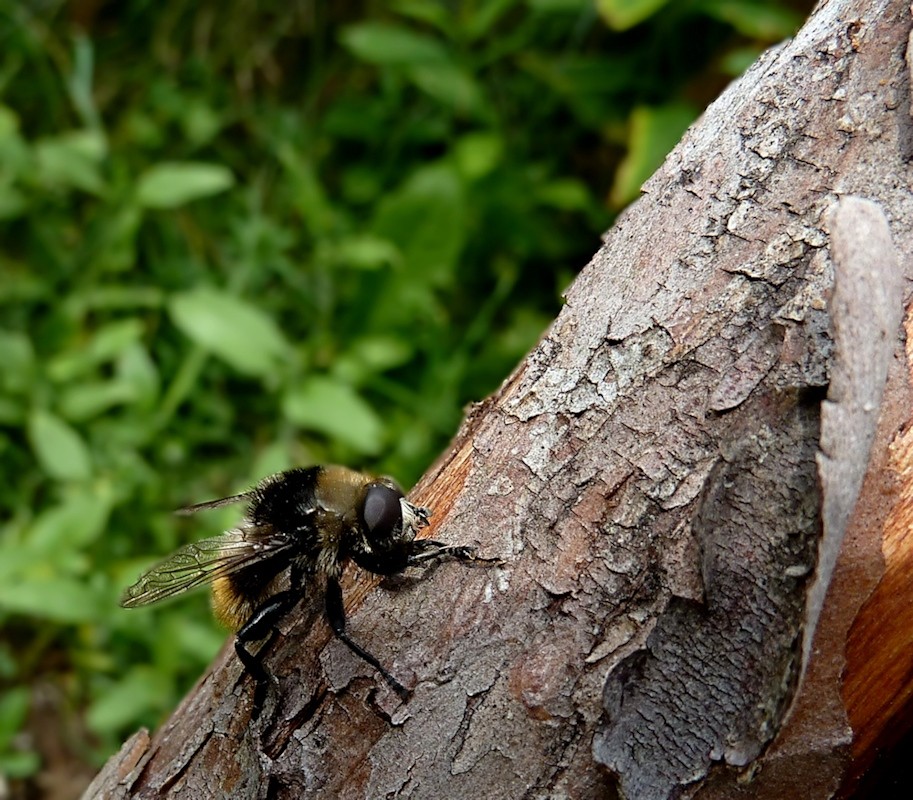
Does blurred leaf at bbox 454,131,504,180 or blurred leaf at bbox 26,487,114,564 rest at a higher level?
blurred leaf at bbox 454,131,504,180

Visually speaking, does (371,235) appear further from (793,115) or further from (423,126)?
(793,115)

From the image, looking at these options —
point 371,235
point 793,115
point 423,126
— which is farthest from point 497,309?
point 793,115

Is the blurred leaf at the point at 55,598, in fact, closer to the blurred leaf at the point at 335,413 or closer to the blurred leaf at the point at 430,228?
the blurred leaf at the point at 335,413

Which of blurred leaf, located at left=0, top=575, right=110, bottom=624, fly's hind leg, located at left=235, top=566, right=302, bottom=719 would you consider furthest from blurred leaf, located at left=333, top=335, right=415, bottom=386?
fly's hind leg, located at left=235, top=566, right=302, bottom=719

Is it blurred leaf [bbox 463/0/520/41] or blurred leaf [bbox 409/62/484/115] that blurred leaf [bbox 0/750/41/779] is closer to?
blurred leaf [bbox 409/62/484/115]

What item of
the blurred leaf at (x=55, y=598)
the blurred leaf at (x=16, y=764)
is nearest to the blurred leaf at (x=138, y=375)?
the blurred leaf at (x=55, y=598)

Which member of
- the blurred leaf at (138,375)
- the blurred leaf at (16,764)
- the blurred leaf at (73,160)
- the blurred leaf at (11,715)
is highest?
the blurred leaf at (73,160)
